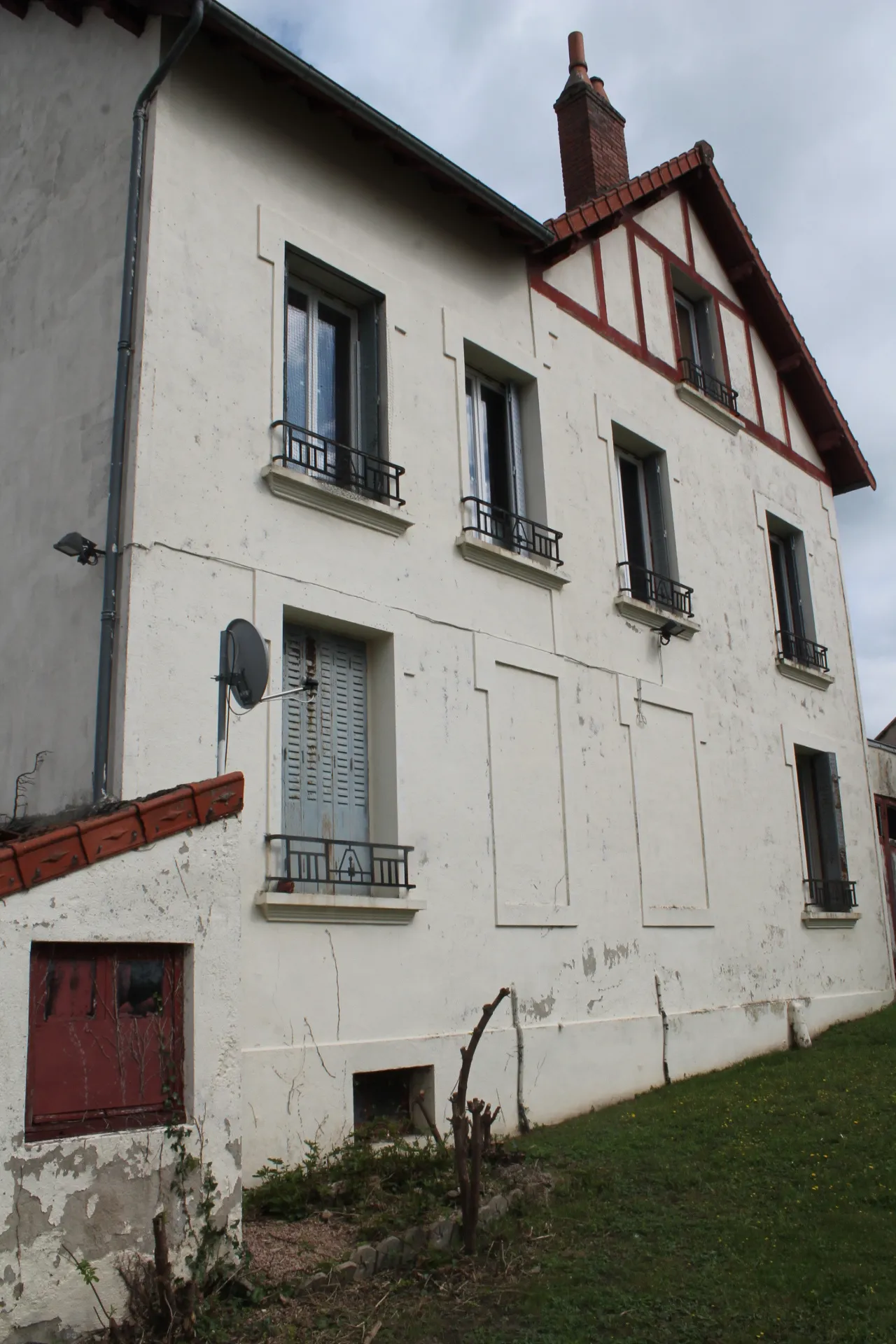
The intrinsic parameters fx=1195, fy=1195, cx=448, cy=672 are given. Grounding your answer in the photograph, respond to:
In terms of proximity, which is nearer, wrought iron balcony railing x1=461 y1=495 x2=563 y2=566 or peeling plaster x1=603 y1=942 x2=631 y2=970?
peeling plaster x1=603 y1=942 x2=631 y2=970

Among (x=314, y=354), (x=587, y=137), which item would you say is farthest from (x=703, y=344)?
(x=314, y=354)

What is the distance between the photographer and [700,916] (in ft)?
38.0

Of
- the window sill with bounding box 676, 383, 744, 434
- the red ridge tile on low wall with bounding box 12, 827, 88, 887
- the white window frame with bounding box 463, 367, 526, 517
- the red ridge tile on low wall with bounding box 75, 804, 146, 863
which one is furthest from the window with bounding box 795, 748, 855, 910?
the red ridge tile on low wall with bounding box 12, 827, 88, 887

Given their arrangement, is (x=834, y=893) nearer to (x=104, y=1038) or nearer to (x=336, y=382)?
(x=336, y=382)

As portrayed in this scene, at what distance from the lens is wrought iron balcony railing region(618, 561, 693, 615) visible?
12.2 meters

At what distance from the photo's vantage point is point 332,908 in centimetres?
795

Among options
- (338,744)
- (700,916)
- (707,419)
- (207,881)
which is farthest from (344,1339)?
(707,419)

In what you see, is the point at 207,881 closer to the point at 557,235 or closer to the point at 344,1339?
the point at 344,1339

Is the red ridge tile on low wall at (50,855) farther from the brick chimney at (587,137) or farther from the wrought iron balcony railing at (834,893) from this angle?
the brick chimney at (587,137)

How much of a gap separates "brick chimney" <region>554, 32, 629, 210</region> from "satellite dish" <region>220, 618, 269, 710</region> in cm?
910

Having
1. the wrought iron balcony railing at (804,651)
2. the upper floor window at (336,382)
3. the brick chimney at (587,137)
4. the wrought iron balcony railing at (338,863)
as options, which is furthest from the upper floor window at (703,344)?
the wrought iron balcony railing at (338,863)

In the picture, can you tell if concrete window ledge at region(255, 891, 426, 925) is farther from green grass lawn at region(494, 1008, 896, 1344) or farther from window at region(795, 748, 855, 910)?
window at region(795, 748, 855, 910)

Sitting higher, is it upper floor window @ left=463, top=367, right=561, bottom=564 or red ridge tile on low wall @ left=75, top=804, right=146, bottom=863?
upper floor window @ left=463, top=367, right=561, bottom=564

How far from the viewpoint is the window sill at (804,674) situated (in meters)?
14.2
